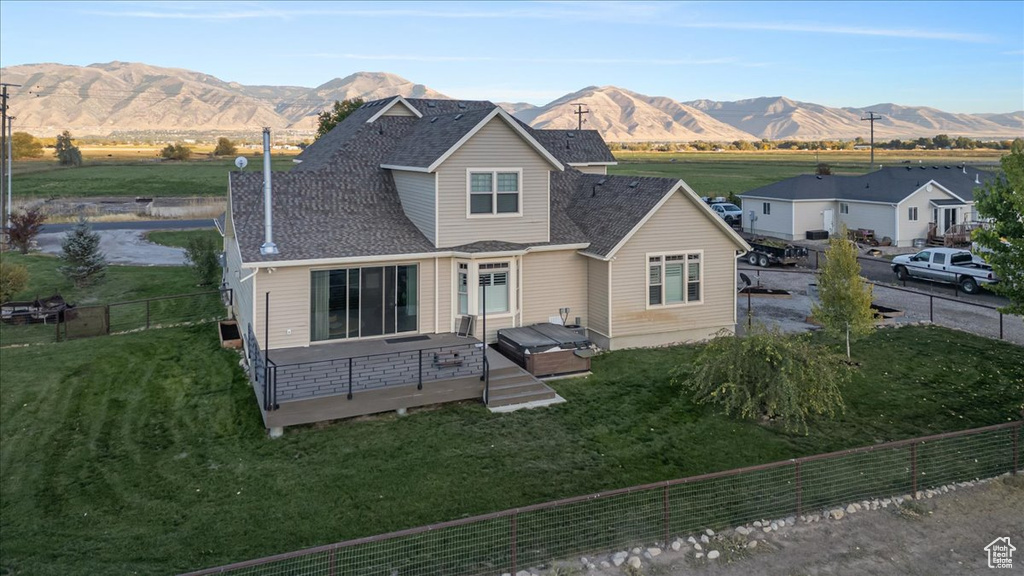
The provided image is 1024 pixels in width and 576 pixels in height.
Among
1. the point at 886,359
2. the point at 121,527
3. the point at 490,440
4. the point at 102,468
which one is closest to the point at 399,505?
the point at 490,440

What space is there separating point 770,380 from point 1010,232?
6605mm

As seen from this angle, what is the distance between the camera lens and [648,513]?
10.8 metres

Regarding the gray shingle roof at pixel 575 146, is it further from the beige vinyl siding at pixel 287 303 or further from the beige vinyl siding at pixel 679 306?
the beige vinyl siding at pixel 287 303

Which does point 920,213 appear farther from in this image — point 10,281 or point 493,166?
point 10,281

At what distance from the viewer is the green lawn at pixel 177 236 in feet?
148

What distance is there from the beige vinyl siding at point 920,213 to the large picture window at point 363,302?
3750 cm

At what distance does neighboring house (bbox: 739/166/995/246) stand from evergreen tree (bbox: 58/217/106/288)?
138 ft

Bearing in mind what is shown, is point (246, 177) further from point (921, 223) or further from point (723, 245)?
point (921, 223)

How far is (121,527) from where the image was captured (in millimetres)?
10516

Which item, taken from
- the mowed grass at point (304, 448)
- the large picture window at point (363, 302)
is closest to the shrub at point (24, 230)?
the mowed grass at point (304, 448)

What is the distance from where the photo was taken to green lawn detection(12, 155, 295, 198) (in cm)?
8431

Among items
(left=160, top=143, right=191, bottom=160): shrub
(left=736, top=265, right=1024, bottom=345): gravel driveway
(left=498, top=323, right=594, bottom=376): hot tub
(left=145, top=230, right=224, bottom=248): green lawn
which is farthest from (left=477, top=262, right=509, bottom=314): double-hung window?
(left=160, top=143, right=191, bottom=160): shrub

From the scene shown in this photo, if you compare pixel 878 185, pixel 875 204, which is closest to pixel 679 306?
pixel 875 204

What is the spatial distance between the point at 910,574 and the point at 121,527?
1163 cm
